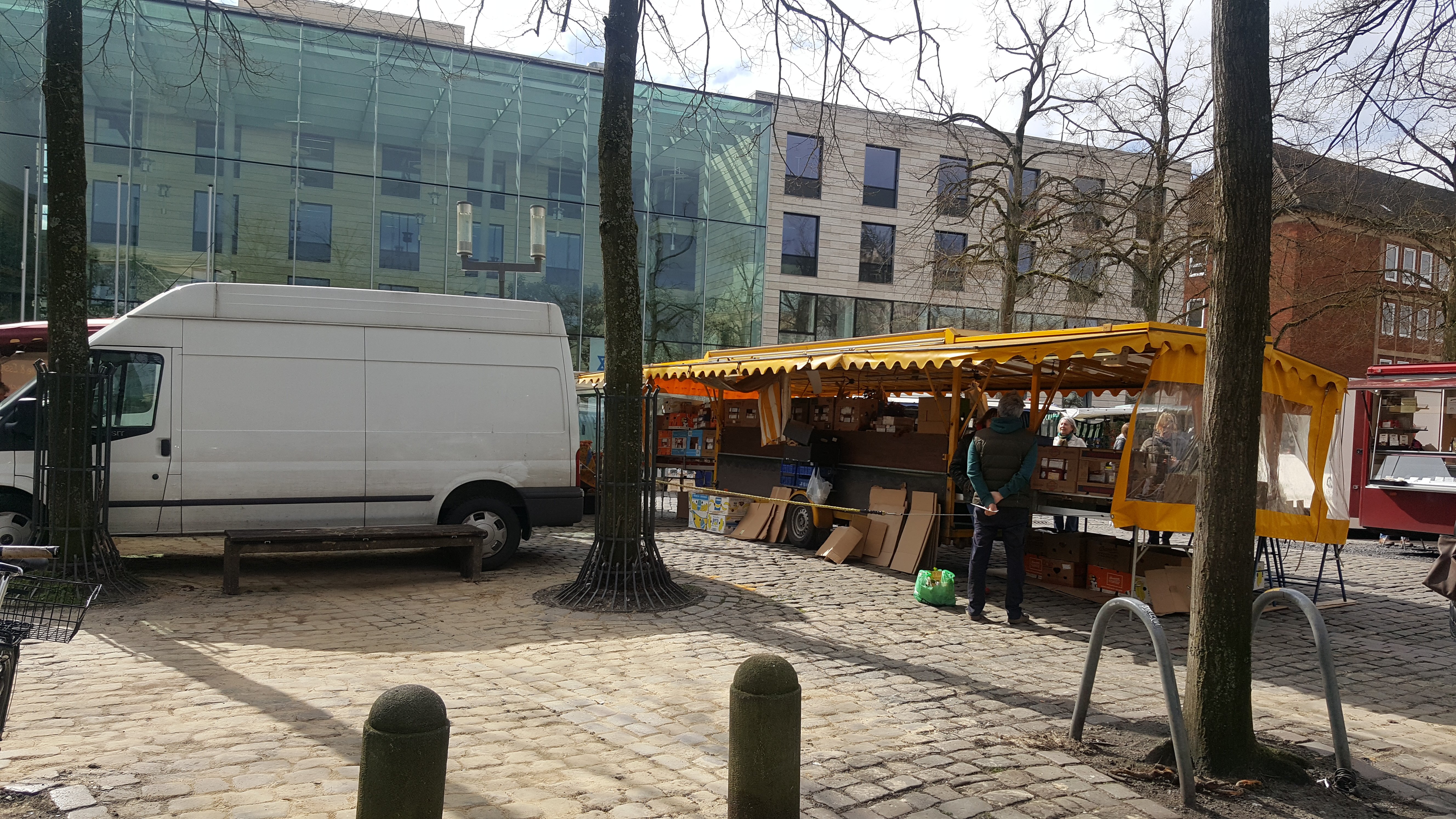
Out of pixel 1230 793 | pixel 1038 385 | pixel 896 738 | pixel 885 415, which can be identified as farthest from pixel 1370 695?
pixel 885 415

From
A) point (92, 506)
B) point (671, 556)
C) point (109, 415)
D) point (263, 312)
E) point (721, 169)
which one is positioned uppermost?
point (721, 169)

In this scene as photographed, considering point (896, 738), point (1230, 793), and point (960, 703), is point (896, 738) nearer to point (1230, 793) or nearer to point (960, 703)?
point (960, 703)

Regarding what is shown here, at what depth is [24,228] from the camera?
21.6 m

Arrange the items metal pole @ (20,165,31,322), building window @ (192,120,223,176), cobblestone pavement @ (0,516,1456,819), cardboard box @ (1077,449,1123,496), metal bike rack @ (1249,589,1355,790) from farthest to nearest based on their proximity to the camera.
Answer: building window @ (192,120,223,176) → metal pole @ (20,165,31,322) → cardboard box @ (1077,449,1123,496) → metal bike rack @ (1249,589,1355,790) → cobblestone pavement @ (0,516,1456,819)

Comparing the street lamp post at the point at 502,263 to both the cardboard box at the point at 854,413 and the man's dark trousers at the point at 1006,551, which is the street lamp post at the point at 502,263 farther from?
the man's dark trousers at the point at 1006,551

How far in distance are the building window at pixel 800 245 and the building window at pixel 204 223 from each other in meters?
18.1

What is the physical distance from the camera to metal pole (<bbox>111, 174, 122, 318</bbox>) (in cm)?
2219

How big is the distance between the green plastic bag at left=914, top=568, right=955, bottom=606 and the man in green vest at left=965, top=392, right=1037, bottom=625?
445mm

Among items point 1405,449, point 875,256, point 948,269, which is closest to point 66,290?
point 948,269

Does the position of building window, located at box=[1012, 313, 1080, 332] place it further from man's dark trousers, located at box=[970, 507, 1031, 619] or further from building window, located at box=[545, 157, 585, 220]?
man's dark trousers, located at box=[970, 507, 1031, 619]

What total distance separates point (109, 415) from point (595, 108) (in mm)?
19699

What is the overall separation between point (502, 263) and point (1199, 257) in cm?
1483

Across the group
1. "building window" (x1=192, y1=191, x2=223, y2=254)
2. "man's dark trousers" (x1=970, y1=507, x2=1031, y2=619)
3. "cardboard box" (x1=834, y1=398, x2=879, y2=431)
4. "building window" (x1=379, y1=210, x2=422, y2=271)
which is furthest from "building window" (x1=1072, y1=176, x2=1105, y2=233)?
"building window" (x1=192, y1=191, x2=223, y2=254)

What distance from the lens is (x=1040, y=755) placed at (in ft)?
15.9
